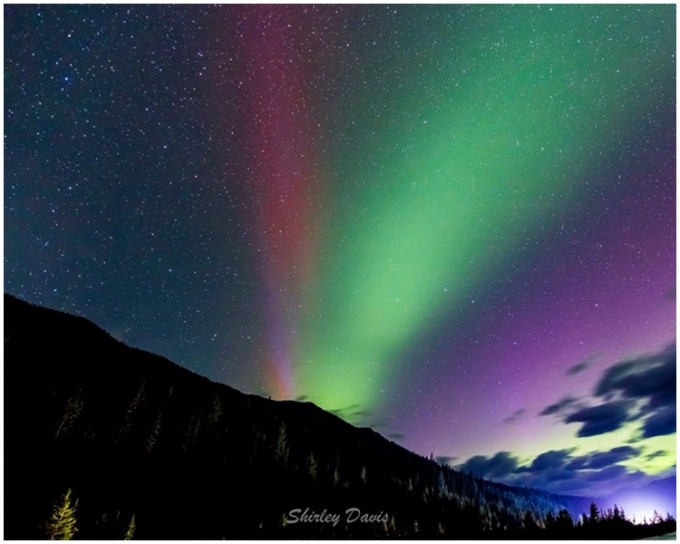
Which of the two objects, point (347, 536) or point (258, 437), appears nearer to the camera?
point (347, 536)

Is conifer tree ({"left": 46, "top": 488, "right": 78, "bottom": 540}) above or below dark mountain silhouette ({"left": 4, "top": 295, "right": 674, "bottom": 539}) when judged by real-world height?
below

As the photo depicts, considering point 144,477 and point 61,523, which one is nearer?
point 61,523

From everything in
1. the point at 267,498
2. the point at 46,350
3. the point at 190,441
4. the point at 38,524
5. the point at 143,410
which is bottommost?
the point at 38,524

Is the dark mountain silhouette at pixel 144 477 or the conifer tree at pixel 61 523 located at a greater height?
the dark mountain silhouette at pixel 144 477

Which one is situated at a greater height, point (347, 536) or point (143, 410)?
point (143, 410)

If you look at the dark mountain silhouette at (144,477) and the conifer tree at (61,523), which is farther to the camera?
the dark mountain silhouette at (144,477)

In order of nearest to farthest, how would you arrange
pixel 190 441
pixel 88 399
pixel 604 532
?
pixel 604 532 → pixel 190 441 → pixel 88 399

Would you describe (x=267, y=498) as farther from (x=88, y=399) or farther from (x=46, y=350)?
(x=46, y=350)

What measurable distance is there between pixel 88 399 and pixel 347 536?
107 m

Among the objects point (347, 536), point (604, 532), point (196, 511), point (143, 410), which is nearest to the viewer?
point (347, 536)

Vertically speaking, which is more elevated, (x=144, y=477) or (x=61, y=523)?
(x=144, y=477)

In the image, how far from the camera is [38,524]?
233 ft

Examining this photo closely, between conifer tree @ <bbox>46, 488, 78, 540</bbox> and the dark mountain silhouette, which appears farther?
the dark mountain silhouette

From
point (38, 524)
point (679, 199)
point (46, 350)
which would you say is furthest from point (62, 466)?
point (679, 199)
